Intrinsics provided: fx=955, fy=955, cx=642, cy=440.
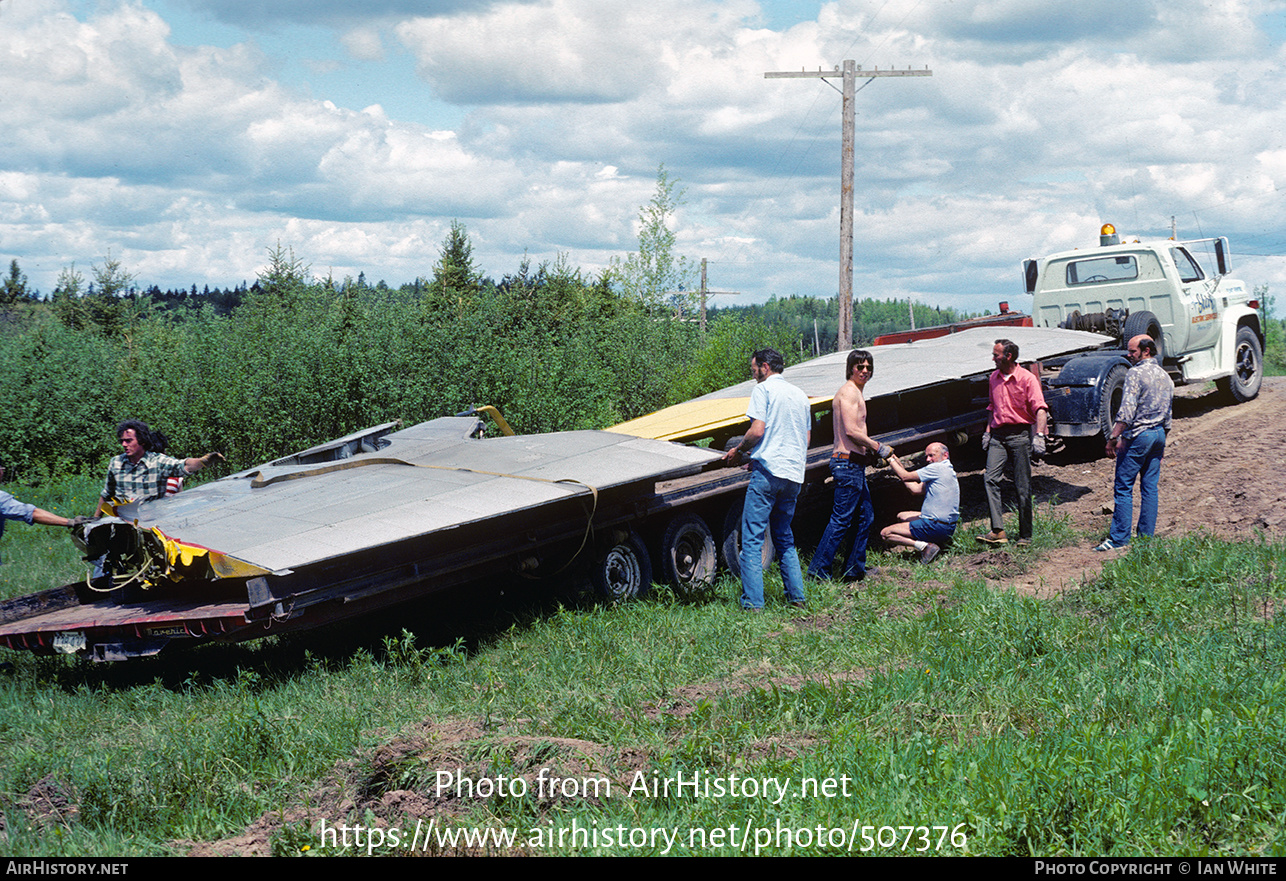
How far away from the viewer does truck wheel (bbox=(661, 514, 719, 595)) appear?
8366mm

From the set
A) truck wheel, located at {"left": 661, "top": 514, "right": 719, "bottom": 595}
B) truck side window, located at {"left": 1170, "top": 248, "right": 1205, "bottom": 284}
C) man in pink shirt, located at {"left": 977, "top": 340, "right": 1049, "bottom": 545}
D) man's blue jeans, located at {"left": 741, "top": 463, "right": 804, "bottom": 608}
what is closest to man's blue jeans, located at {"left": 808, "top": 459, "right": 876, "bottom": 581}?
man's blue jeans, located at {"left": 741, "top": 463, "right": 804, "bottom": 608}

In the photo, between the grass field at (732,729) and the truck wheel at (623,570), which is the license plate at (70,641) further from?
the truck wheel at (623,570)

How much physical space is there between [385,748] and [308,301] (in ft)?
46.5

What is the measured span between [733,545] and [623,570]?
1.35m

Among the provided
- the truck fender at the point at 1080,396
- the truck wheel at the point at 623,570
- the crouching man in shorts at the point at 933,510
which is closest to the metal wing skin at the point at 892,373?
the truck fender at the point at 1080,396

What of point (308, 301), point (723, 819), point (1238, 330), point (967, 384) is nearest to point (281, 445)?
point (308, 301)

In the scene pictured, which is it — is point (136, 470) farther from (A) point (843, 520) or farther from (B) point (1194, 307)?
(B) point (1194, 307)

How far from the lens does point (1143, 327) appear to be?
1223 centimetres

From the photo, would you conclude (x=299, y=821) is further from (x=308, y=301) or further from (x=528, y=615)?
(x=308, y=301)

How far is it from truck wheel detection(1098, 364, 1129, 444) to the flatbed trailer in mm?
1425

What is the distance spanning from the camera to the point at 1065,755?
4.02 meters

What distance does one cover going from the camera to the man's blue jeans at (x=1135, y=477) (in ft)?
26.9

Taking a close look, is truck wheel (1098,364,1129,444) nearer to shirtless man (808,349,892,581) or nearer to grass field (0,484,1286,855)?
grass field (0,484,1286,855)

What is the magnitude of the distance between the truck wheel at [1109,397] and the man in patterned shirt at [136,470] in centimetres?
888
